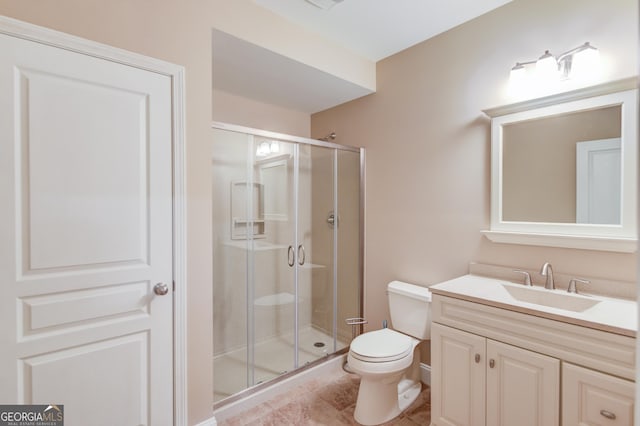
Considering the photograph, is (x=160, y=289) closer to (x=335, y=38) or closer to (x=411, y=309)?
(x=411, y=309)

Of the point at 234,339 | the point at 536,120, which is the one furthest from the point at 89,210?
the point at 536,120

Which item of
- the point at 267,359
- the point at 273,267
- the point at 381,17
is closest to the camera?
the point at 381,17

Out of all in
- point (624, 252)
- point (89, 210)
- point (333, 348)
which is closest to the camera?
point (89, 210)

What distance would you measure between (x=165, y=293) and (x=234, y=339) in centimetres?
92

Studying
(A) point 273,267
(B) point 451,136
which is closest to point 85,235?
(A) point 273,267

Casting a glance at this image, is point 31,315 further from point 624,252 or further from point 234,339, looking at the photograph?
point 624,252

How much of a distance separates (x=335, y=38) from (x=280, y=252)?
66.8 inches

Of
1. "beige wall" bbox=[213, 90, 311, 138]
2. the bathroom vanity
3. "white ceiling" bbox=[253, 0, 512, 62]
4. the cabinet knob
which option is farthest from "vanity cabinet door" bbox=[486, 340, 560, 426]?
"beige wall" bbox=[213, 90, 311, 138]

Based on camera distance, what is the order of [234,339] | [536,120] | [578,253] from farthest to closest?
[234,339]
[536,120]
[578,253]

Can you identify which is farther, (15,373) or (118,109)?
(118,109)

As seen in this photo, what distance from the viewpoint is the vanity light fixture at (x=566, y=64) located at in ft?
5.03

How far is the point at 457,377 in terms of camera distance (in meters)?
1.62

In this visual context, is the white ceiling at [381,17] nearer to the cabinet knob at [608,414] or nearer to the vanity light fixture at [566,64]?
the vanity light fixture at [566,64]

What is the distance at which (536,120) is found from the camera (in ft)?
5.79
